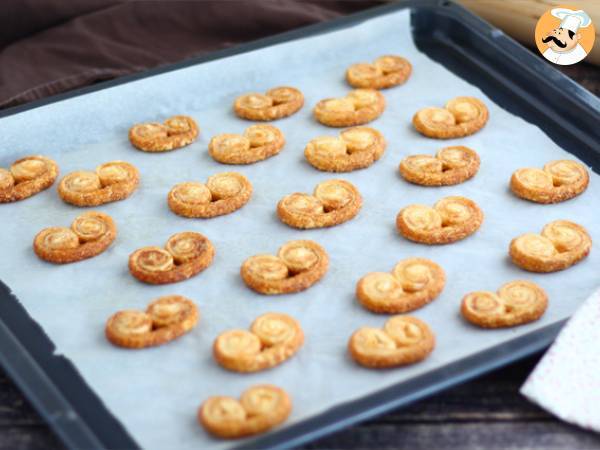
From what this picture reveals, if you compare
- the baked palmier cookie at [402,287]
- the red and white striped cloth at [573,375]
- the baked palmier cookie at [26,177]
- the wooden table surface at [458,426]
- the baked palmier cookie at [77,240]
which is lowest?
the wooden table surface at [458,426]

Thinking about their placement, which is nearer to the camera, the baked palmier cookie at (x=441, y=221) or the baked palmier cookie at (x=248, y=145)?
the baked palmier cookie at (x=441, y=221)

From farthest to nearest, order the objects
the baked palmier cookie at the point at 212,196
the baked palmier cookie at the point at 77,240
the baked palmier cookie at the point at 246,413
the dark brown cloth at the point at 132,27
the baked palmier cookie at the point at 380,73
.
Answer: the dark brown cloth at the point at 132,27, the baked palmier cookie at the point at 380,73, the baked palmier cookie at the point at 212,196, the baked palmier cookie at the point at 77,240, the baked palmier cookie at the point at 246,413

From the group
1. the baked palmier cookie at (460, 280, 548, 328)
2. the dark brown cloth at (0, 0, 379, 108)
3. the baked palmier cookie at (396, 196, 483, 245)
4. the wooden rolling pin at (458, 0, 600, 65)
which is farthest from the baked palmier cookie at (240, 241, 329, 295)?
the wooden rolling pin at (458, 0, 600, 65)

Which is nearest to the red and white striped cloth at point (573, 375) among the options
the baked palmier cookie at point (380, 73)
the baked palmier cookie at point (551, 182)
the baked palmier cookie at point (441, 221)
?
the baked palmier cookie at point (441, 221)

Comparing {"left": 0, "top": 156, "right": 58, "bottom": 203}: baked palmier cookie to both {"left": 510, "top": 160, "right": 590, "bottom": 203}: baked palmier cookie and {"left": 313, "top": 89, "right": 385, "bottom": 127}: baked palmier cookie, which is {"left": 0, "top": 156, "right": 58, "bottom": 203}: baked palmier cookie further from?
{"left": 510, "top": 160, "right": 590, "bottom": 203}: baked palmier cookie

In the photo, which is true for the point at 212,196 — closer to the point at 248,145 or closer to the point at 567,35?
the point at 248,145

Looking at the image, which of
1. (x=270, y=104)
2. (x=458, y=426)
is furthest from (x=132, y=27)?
(x=458, y=426)

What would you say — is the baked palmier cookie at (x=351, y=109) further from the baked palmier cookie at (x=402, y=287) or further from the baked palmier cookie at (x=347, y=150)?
the baked palmier cookie at (x=402, y=287)

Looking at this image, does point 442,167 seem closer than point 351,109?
Yes
